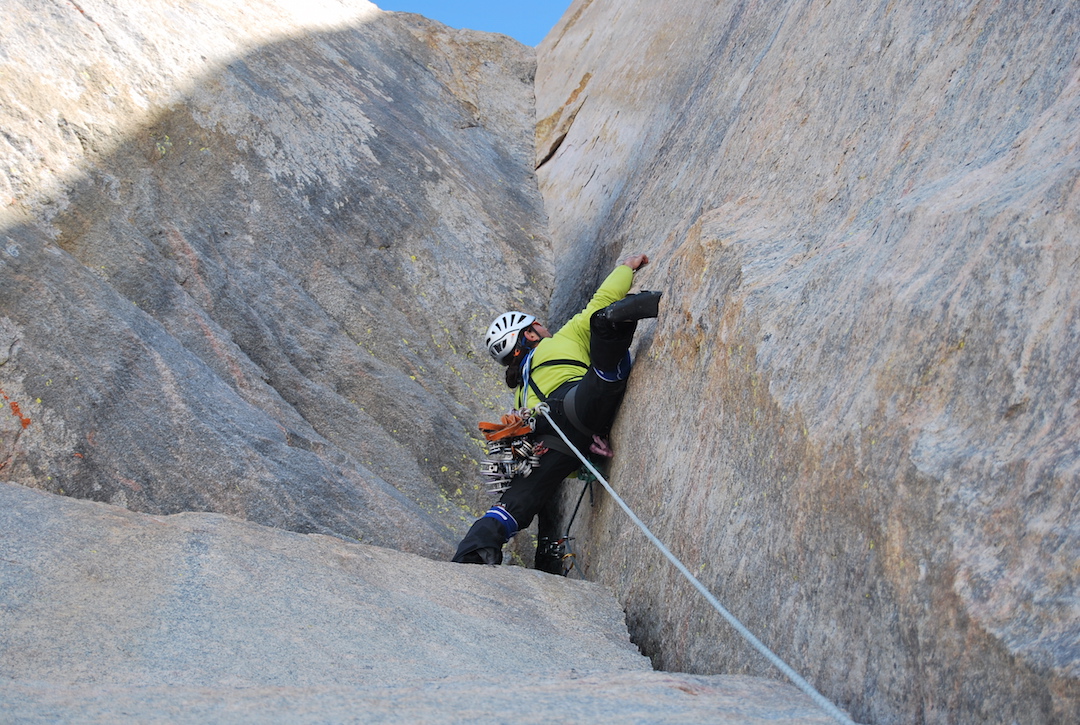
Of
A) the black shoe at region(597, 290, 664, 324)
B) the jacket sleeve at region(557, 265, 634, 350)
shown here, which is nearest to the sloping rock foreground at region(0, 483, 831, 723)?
the black shoe at region(597, 290, 664, 324)

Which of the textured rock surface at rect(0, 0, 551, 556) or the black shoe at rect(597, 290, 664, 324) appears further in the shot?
the black shoe at rect(597, 290, 664, 324)

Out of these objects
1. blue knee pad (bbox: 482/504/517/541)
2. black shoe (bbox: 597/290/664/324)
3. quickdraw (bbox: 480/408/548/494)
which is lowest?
blue knee pad (bbox: 482/504/517/541)

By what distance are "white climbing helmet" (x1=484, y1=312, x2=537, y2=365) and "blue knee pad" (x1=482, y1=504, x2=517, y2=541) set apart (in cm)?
165

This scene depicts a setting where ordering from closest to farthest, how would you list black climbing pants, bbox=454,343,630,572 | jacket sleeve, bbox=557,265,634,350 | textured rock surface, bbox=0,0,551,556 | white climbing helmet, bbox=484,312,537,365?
textured rock surface, bbox=0,0,551,556
black climbing pants, bbox=454,343,630,572
jacket sleeve, bbox=557,265,634,350
white climbing helmet, bbox=484,312,537,365

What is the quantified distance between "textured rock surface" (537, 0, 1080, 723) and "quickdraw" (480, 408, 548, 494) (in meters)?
0.60

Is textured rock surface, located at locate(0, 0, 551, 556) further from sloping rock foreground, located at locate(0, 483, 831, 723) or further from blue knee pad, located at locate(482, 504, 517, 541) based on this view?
sloping rock foreground, located at locate(0, 483, 831, 723)

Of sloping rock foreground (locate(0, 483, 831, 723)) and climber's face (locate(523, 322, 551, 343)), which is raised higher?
climber's face (locate(523, 322, 551, 343))

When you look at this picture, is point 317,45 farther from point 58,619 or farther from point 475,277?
point 58,619

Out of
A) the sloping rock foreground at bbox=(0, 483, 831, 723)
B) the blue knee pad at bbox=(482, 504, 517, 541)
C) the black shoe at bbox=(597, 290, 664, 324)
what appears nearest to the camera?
the sloping rock foreground at bbox=(0, 483, 831, 723)

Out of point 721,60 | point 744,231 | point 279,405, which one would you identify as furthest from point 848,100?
point 279,405

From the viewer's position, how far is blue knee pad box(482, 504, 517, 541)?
5.42m

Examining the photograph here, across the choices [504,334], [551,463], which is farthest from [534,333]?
[551,463]

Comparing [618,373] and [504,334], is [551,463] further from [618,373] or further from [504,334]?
[504,334]

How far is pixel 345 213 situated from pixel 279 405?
238 centimetres
